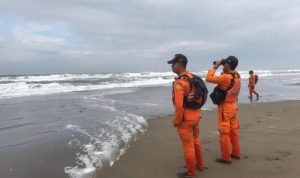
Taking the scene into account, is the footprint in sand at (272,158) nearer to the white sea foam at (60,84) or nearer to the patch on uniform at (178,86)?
the patch on uniform at (178,86)

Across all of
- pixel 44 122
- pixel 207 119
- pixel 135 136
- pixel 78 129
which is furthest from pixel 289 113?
pixel 44 122

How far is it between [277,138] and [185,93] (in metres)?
3.74

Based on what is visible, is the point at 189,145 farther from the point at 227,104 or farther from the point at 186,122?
the point at 227,104

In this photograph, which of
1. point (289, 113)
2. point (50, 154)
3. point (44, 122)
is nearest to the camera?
point (50, 154)

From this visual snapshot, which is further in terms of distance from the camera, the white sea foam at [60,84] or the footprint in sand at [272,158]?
the white sea foam at [60,84]

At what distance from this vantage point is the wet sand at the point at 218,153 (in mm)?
5762

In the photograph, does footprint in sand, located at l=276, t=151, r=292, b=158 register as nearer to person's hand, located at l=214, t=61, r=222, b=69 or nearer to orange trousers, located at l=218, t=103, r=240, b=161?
orange trousers, located at l=218, t=103, r=240, b=161

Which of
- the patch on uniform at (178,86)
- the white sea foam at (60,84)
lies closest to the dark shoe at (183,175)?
the patch on uniform at (178,86)

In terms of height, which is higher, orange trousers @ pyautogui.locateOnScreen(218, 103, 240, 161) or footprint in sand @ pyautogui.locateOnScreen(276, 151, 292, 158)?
orange trousers @ pyautogui.locateOnScreen(218, 103, 240, 161)

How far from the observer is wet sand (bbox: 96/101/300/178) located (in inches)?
227

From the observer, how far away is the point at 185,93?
541cm

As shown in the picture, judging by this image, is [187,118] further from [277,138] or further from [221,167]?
[277,138]

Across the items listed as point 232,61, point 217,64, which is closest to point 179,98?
point 217,64

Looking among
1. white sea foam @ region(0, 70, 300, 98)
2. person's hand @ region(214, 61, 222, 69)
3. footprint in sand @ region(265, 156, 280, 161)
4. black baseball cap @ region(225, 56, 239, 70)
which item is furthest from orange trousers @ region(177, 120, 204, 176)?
white sea foam @ region(0, 70, 300, 98)
